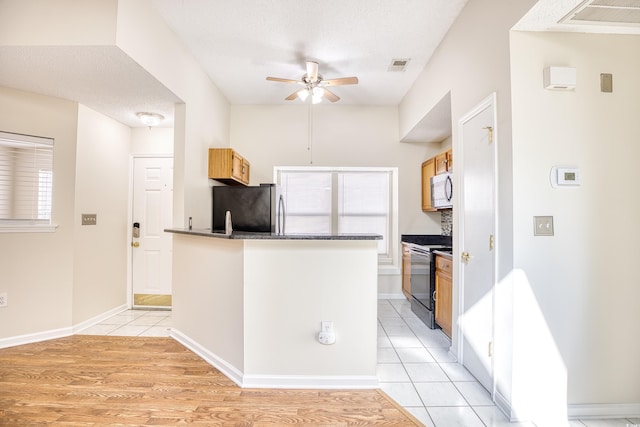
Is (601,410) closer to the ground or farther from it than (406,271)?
closer to the ground

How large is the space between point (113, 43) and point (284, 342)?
252 centimetres

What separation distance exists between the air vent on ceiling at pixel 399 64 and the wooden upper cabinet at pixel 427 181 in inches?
52.6

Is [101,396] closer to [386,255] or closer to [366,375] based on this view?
[366,375]

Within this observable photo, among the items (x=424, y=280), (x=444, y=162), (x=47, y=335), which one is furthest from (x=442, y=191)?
(x=47, y=335)

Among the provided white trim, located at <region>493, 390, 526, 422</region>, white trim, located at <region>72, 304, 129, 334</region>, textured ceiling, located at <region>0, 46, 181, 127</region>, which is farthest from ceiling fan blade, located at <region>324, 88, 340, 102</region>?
white trim, located at <region>72, 304, 129, 334</region>

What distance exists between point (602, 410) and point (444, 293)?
1323 mm

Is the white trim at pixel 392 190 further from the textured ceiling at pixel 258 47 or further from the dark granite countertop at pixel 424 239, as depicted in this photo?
the textured ceiling at pixel 258 47

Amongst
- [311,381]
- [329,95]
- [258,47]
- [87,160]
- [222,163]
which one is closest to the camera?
[311,381]

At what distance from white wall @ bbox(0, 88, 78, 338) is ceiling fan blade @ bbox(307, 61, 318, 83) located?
2.52m

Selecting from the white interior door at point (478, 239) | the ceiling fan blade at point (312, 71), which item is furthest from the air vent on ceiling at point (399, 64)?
the white interior door at point (478, 239)

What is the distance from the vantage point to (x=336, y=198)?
182 inches

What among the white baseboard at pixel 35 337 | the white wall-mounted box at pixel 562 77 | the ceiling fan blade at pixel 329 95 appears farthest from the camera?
the ceiling fan blade at pixel 329 95

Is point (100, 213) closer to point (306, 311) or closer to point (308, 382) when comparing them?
point (306, 311)

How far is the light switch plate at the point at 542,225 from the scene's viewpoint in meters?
1.76
